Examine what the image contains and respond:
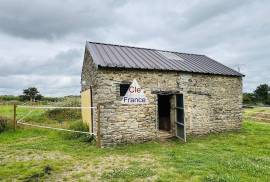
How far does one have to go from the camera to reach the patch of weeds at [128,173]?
7148 millimetres

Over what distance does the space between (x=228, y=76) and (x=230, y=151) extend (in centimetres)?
621

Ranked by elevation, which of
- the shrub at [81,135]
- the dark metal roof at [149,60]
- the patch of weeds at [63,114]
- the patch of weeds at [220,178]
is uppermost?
the dark metal roof at [149,60]

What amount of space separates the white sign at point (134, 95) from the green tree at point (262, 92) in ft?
125

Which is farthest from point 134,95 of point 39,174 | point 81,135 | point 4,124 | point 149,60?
point 4,124

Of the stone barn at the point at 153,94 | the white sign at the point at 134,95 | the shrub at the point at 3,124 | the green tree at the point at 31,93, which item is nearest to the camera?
the stone barn at the point at 153,94

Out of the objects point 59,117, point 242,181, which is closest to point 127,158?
point 242,181

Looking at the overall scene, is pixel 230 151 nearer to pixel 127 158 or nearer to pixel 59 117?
pixel 127 158

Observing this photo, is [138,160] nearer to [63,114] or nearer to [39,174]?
[39,174]

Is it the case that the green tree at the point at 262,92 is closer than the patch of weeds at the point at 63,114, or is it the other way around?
the patch of weeds at the point at 63,114

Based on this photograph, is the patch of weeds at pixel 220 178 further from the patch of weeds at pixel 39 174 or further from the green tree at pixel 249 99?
the green tree at pixel 249 99

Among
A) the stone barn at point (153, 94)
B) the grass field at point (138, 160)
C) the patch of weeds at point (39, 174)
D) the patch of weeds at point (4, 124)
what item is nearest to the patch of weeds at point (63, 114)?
the patch of weeds at point (4, 124)

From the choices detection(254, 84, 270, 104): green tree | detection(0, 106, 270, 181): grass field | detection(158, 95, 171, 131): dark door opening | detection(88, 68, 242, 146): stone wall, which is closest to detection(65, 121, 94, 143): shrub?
detection(0, 106, 270, 181): grass field

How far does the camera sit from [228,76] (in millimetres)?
15359

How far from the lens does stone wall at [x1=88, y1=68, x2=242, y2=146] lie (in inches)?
438
